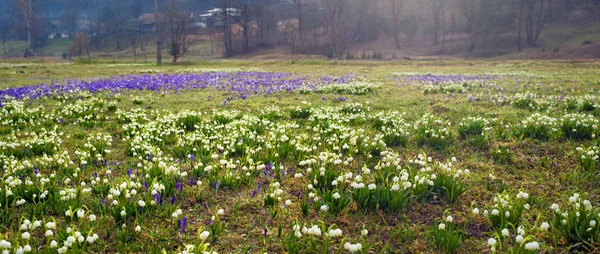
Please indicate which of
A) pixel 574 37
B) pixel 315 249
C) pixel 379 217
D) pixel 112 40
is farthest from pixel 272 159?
pixel 112 40

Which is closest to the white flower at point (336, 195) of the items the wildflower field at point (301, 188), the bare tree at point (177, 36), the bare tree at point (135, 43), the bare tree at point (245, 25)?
the wildflower field at point (301, 188)

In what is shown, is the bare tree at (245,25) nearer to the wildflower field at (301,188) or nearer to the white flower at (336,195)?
the wildflower field at (301,188)

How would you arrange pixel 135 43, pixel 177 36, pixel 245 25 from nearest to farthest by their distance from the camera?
pixel 177 36 < pixel 245 25 < pixel 135 43

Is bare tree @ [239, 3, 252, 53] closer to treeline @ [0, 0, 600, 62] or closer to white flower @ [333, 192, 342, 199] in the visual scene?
treeline @ [0, 0, 600, 62]

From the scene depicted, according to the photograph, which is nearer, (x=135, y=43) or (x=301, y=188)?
(x=301, y=188)

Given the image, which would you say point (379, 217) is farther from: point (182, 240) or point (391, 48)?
point (391, 48)

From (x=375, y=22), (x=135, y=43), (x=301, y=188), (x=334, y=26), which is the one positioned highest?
(x=375, y=22)

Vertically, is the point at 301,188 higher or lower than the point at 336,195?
lower

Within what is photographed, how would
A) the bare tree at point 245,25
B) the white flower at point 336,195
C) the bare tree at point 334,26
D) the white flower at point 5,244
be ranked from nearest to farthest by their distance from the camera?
the white flower at point 5,244
the white flower at point 336,195
the bare tree at point 334,26
the bare tree at point 245,25

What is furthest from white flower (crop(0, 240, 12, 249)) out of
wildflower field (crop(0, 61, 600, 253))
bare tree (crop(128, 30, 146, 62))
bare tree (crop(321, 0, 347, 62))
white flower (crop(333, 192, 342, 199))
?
bare tree (crop(128, 30, 146, 62))

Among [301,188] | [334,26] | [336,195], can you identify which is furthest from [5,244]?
[334,26]

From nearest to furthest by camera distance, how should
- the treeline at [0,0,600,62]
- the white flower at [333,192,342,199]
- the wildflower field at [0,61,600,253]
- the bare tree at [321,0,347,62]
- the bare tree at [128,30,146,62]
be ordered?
1. the wildflower field at [0,61,600,253]
2. the white flower at [333,192,342,199]
3. the bare tree at [321,0,347,62]
4. the treeline at [0,0,600,62]
5. the bare tree at [128,30,146,62]

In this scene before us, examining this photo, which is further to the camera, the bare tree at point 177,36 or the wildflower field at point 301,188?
the bare tree at point 177,36

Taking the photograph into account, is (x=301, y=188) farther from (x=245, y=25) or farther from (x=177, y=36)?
(x=245, y=25)
